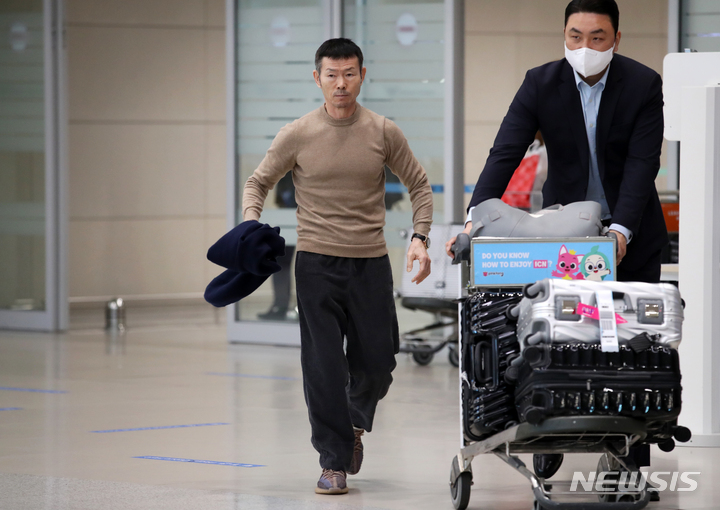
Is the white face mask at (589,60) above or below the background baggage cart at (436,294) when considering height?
above

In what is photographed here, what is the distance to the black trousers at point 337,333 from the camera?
14.6 ft

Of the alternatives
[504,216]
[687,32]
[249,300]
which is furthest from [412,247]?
[249,300]

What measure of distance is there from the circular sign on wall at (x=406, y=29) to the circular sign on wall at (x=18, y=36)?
3877mm

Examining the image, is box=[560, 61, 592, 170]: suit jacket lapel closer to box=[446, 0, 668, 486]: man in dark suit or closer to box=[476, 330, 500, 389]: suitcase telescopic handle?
box=[446, 0, 668, 486]: man in dark suit

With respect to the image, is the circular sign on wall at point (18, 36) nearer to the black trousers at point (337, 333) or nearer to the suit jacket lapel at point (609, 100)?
the black trousers at point (337, 333)

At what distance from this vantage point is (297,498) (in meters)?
4.39

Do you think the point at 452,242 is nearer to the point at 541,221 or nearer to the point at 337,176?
the point at 541,221

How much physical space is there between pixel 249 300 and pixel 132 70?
4.75 m

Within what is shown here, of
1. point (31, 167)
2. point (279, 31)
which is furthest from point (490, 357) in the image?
point (31, 167)

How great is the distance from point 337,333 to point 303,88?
6150 mm

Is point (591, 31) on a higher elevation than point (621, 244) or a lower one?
higher

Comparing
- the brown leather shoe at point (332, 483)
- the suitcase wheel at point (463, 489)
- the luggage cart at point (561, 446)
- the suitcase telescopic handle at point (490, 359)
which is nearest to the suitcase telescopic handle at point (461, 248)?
the luggage cart at point (561, 446)

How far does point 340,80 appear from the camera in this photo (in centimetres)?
442

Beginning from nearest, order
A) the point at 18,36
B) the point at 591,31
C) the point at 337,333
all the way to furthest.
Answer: the point at 591,31 < the point at 337,333 < the point at 18,36
